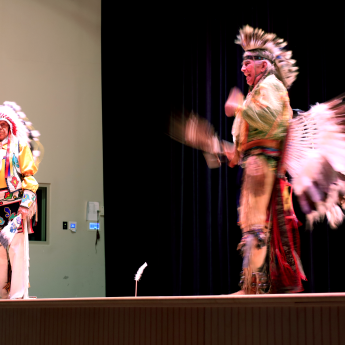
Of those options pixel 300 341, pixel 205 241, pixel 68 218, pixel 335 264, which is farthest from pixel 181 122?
pixel 300 341

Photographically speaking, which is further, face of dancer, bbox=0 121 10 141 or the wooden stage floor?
face of dancer, bbox=0 121 10 141

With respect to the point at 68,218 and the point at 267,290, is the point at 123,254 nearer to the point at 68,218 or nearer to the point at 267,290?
the point at 68,218

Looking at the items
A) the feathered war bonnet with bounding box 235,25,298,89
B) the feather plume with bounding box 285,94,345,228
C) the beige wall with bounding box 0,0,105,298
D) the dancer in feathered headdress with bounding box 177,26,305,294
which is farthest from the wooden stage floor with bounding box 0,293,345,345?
the beige wall with bounding box 0,0,105,298

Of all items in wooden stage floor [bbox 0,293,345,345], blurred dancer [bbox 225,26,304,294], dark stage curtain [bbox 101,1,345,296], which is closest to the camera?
wooden stage floor [bbox 0,293,345,345]

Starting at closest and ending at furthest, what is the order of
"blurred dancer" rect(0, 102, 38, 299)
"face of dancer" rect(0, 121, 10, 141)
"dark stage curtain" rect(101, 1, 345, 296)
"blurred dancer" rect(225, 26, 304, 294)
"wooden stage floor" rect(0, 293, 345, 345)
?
"wooden stage floor" rect(0, 293, 345, 345) < "blurred dancer" rect(225, 26, 304, 294) < "blurred dancer" rect(0, 102, 38, 299) < "face of dancer" rect(0, 121, 10, 141) < "dark stage curtain" rect(101, 1, 345, 296)

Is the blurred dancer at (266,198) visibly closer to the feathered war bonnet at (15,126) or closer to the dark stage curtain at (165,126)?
the feathered war bonnet at (15,126)

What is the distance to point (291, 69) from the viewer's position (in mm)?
2975

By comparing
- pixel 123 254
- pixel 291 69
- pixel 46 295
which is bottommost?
pixel 46 295

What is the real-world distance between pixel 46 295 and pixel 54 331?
3.92 metres

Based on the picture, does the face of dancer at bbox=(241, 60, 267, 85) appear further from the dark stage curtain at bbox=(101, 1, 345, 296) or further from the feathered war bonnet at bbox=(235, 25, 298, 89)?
the dark stage curtain at bbox=(101, 1, 345, 296)

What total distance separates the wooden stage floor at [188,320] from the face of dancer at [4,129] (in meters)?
1.98

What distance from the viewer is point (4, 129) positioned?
4.00 m

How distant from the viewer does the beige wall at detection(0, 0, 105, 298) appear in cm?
603

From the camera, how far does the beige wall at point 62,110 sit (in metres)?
6.03
